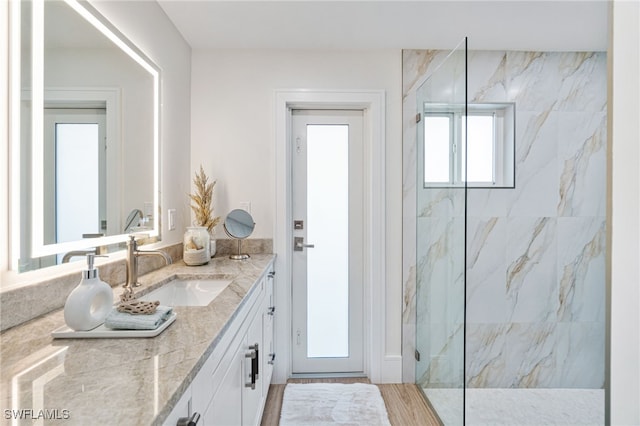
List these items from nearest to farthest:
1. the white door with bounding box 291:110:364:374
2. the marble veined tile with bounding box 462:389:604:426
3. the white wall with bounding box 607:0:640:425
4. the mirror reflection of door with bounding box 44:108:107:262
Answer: the white wall with bounding box 607:0:640:425 < the mirror reflection of door with bounding box 44:108:107:262 < the marble veined tile with bounding box 462:389:604:426 < the white door with bounding box 291:110:364:374

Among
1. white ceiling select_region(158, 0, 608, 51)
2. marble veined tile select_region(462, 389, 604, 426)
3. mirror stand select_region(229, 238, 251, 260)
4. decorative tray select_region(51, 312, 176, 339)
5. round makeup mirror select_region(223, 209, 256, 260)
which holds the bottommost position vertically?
marble veined tile select_region(462, 389, 604, 426)

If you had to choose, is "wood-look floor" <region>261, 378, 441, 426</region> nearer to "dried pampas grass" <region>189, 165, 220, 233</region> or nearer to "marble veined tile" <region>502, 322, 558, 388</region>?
"marble veined tile" <region>502, 322, 558, 388</region>

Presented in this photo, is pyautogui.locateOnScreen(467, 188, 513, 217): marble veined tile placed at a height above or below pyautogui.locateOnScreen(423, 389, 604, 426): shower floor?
above

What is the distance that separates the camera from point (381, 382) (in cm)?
246

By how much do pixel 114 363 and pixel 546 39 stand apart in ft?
9.55

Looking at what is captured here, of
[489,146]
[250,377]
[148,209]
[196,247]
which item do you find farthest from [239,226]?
[489,146]

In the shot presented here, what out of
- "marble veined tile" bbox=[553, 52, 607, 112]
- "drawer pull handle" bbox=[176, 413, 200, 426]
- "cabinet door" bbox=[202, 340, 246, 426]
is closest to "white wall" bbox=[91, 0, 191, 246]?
"cabinet door" bbox=[202, 340, 246, 426]

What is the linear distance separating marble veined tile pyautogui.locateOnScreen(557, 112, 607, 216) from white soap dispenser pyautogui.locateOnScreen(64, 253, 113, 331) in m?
2.79

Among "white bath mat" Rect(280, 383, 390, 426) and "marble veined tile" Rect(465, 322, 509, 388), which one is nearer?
"white bath mat" Rect(280, 383, 390, 426)

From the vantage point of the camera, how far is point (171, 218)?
7.00 feet

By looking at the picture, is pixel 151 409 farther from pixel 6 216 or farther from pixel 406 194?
pixel 406 194

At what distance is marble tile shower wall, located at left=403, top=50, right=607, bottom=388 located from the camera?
2.46m

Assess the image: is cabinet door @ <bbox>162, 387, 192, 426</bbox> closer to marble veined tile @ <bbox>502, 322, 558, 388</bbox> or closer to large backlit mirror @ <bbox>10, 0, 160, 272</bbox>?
large backlit mirror @ <bbox>10, 0, 160, 272</bbox>

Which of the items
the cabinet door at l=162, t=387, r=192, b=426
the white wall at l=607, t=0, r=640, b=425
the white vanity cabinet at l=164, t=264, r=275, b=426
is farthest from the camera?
the white vanity cabinet at l=164, t=264, r=275, b=426
